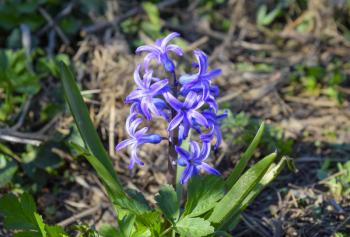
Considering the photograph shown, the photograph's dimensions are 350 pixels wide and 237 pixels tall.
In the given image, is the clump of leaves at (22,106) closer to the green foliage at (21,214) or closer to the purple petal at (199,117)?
the green foliage at (21,214)

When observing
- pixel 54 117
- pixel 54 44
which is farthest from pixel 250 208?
pixel 54 44

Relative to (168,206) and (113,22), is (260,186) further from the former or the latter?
(113,22)

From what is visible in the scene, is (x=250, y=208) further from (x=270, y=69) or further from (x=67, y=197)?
(x=270, y=69)

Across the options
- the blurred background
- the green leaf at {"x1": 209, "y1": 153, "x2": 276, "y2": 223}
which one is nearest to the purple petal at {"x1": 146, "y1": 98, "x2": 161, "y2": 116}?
the green leaf at {"x1": 209, "y1": 153, "x2": 276, "y2": 223}

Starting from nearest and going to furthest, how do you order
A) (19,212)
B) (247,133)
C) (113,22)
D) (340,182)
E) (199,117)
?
1. (199,117)
2. (19,212)
3. (340,182)
4. (247,133)
5. (113,22)

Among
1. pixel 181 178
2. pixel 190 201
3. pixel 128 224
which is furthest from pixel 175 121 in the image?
pixel 128 224

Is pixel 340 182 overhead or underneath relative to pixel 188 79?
underneath

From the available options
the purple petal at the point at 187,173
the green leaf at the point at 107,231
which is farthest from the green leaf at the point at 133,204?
the purple petal at the point at 187,173
